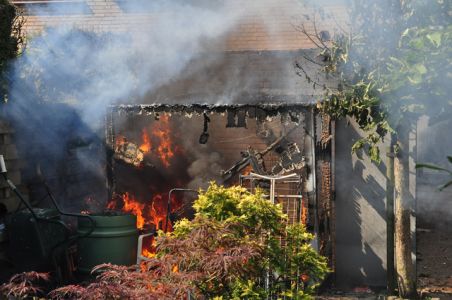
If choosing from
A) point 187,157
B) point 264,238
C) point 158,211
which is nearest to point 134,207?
point 158,211

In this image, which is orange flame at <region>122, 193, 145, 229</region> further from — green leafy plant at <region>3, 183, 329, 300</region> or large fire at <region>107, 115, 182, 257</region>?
green leafy plant at <region>3, 183, 329, 300</region>

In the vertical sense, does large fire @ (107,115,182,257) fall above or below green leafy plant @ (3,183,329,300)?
above

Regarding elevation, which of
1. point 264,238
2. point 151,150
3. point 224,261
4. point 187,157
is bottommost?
point 224,261

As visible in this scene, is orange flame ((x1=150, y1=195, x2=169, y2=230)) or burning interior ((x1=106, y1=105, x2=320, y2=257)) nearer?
burning interior ((x1=106, y1=105, x2=320, y2=257))

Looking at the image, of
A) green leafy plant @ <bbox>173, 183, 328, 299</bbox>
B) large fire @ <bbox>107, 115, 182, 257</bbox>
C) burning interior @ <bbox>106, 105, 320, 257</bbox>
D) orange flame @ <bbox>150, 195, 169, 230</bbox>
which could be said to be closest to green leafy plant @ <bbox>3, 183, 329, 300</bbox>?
green leafy plant @ <bbox>173, 183, 328, 299</bbox>

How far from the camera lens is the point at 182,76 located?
1256cm

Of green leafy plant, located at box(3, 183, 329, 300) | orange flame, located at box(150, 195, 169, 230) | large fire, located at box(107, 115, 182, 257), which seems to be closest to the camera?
green leafy plant, located at box(3, 183, 329, 300)

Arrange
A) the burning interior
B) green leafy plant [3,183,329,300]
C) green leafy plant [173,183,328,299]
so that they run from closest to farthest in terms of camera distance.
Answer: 1. green leafy plant [3,183,329,300]
2. green leafy plant [173,183,328,299]
3. the burning interior

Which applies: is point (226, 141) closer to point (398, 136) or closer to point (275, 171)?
point (275, 171)

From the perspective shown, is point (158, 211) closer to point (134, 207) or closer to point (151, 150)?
point (134, 207)

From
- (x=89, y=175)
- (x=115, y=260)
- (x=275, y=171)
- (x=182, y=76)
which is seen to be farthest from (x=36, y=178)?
(x=275, y=171)

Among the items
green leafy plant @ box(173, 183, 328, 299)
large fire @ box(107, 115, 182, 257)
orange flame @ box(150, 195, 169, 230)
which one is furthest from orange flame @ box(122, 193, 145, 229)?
green leafy plant @ box(173, 183, 328, 299)

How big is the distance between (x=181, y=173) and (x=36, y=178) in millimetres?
2671

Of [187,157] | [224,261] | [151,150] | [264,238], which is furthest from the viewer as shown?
[151,150]
